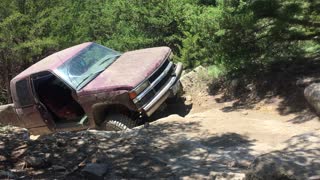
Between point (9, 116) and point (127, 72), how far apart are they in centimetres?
338

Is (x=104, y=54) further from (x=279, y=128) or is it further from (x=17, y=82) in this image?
(x=279, y=128)

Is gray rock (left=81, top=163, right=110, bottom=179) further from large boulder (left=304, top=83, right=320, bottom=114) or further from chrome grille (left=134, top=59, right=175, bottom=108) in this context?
large boulder (left=304, top=83, right=320, bottom=114)

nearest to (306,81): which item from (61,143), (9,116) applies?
(61,143)

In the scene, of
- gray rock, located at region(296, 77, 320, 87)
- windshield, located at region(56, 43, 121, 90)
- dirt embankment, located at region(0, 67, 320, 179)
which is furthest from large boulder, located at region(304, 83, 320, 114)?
windshield, located at region(56, 43, 121, 90)

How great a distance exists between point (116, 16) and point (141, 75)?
37.8 feet

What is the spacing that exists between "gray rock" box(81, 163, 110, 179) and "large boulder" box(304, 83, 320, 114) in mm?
3395

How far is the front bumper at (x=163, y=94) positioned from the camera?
767 centimetres

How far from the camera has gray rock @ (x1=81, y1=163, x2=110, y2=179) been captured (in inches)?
190

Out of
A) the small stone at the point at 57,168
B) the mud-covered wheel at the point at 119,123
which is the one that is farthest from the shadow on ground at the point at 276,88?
the small stone at the point at 57,168

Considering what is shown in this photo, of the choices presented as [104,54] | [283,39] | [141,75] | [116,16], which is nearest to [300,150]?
[141,75]

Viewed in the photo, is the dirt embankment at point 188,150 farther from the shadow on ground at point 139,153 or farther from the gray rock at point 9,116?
the gray rock at point 9,116

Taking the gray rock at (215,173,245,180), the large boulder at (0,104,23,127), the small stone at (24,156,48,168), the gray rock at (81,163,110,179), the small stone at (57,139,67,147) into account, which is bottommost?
the large boulder at (0,104,23,127)

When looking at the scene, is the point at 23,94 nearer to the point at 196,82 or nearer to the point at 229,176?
the point at 196,82

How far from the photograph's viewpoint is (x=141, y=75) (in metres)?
7.76
